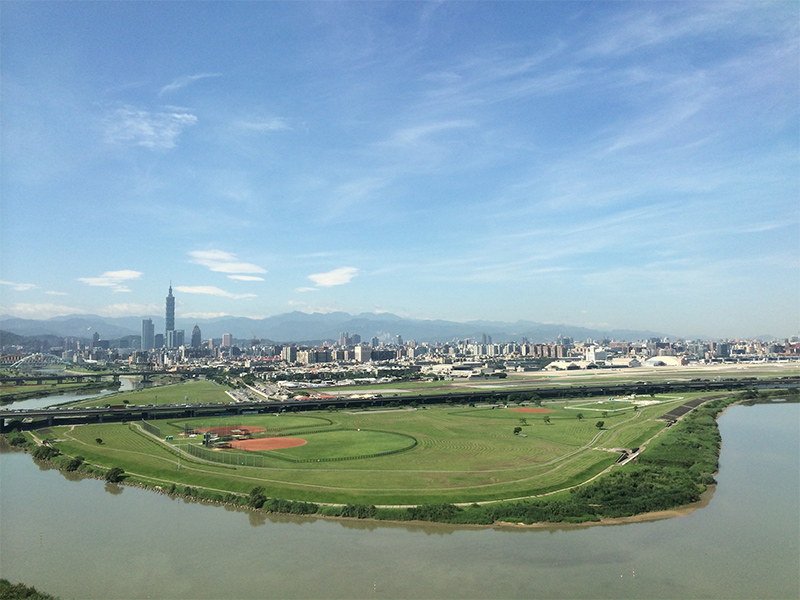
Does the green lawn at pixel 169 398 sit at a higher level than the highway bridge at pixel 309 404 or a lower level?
lower

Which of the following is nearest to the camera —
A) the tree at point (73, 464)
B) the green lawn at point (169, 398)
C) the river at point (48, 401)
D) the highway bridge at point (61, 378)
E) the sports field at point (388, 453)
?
the sports field at point (388, 453)

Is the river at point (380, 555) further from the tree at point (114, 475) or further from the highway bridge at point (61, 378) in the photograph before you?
the highway bridge at point (61, 378)

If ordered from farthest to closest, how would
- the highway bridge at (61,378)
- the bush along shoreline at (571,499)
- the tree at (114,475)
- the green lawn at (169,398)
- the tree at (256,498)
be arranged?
the highway bridge at (61,378) < the green lawn at (169,398) < the tree at (114,475) < the tree at (256,498) < the bush along shoreline at (571,499)

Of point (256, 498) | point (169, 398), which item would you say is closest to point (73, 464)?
point (256, 498)

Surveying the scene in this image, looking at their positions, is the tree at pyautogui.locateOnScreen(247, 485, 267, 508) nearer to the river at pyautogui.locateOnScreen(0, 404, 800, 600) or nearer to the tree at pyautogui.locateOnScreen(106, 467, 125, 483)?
the river at pyautogui.locateOnScreen(0, 404, 800, 600)

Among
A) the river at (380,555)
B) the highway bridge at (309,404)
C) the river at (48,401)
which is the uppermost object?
the highway bridge at (309,404)

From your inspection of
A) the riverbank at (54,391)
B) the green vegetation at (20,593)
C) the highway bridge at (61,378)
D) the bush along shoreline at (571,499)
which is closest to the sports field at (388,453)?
the bush along shoreline at (571,499)

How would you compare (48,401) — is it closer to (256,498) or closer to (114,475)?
(114,475)

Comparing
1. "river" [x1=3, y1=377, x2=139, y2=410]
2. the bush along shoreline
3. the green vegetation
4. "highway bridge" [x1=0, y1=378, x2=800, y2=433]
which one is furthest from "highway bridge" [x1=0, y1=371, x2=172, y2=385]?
the green vegetation
